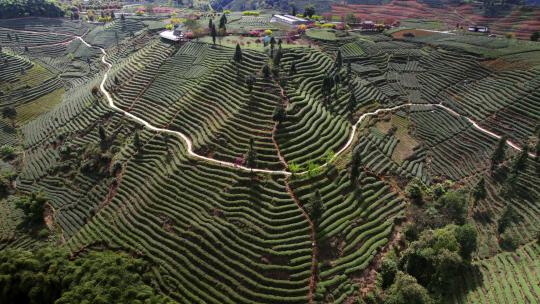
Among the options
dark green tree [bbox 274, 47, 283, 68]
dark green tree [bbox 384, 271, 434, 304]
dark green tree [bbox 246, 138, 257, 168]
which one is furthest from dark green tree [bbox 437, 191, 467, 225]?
dark green tree [bbox 274, 47, 283, 68]

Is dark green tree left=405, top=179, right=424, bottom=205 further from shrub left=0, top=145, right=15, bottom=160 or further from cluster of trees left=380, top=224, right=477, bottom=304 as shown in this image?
shrub left=0, top=145, right=15, bottom=160

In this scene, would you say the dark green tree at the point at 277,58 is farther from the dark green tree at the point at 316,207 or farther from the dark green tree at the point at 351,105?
the dark green tree at the point at 316,207

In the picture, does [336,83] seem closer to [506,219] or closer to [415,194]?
[415,194]

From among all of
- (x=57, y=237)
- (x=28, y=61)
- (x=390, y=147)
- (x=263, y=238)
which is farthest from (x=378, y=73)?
(x=28, y=61)

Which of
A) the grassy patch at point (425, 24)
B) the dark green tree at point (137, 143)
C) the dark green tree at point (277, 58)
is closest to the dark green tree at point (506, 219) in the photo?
the dark green tree at point (277, 58)

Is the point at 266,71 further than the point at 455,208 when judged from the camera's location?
Yes

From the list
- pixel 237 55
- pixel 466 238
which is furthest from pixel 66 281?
pixel 237 55
